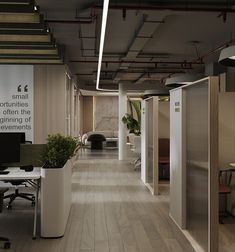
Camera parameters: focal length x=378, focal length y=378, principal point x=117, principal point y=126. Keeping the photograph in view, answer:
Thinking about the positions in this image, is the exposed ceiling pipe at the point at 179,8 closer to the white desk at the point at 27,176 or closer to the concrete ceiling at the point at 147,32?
the concrete ceiling at the point at 147,32

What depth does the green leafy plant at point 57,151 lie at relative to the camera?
4730mm

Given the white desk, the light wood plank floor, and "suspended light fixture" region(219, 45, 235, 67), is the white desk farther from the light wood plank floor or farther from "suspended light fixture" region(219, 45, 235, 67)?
"suspended light fixture" region(219, 45, 235, 67)

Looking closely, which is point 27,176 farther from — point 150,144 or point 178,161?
point 150,144

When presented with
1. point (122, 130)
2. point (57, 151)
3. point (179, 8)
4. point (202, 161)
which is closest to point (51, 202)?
point (57, 151)

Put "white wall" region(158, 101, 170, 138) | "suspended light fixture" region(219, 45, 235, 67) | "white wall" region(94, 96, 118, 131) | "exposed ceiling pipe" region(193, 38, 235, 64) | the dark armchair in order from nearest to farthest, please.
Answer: "suspended light fixture" region(219, 45, 235, 67), "exposed ceiling pipe" region(193, 38, 235, 64), "white wall" region(158, 101, 170, 138), the dark armchair, "white wall" region(94, 96, 118, 131)

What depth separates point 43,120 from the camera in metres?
8.08

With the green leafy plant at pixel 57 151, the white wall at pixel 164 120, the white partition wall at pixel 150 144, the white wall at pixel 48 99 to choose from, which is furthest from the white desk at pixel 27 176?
the white wall at pixel 164 120

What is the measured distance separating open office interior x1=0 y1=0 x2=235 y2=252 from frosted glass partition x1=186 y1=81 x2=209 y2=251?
0.01 m

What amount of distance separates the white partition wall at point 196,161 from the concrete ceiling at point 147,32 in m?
1.44

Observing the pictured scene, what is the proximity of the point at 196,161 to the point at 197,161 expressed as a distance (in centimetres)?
4

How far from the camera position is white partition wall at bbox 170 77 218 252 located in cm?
367

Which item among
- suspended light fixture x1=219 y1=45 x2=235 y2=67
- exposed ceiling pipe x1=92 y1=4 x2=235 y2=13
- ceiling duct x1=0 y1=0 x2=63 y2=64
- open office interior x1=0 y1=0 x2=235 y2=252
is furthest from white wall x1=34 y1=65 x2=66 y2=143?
suspended light fixture x1=219 y1=45 x2=235 y2=67

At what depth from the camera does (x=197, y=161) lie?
423 centimetres

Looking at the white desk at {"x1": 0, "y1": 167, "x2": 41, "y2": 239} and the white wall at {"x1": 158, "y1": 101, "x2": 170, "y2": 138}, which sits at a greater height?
→ the white wall at {"x1": 158, "y1": 101, "x2": 170, "y2": 138}
